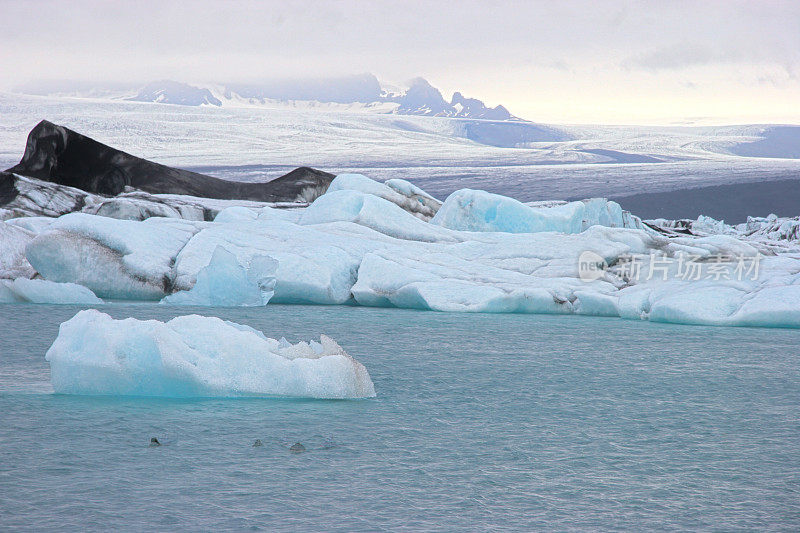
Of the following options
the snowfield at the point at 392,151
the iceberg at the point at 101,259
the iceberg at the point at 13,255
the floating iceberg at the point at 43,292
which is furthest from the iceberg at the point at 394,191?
the snowfield at the point at 392,151

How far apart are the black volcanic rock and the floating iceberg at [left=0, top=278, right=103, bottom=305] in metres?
11.8

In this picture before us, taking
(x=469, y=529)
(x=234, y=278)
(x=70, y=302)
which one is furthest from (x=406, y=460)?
(x=70, y=302)

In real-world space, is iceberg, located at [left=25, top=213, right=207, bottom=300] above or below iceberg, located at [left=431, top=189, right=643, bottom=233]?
below

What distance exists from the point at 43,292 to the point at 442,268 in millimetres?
5271

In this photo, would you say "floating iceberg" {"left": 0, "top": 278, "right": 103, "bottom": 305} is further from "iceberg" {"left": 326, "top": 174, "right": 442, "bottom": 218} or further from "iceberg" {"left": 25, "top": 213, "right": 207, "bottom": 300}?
"iceberg" {"left": 326, "top": 174, "right": 442, "bottom": 218}

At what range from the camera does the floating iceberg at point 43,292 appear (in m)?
10.8

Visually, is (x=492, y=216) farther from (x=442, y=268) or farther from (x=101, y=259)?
→ (x=101, y=259)

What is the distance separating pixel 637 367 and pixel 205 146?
58547mm

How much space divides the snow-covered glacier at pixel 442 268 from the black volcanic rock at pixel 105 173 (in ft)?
35.9

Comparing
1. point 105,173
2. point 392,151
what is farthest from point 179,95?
point 105,173

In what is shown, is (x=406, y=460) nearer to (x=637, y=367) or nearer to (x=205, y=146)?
(x=637, y=367)

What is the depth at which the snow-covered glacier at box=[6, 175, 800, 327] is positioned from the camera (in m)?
10.6

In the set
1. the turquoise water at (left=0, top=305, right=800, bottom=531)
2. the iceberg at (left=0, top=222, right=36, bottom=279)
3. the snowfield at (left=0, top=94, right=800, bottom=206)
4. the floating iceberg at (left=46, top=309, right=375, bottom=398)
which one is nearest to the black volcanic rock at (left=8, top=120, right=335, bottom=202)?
the iceberg at (left=0, top=222, right=36, bottom=279)

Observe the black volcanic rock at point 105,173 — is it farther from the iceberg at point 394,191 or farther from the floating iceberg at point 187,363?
the floating iceberg at point 187,363
